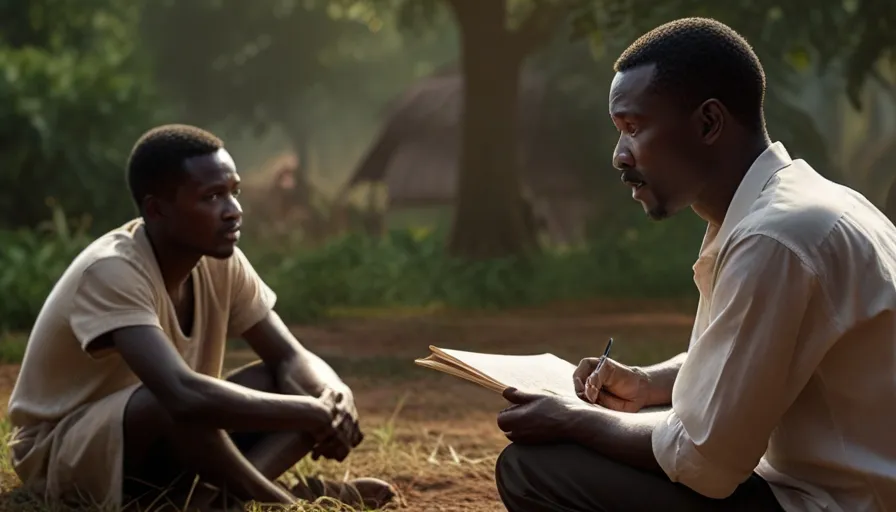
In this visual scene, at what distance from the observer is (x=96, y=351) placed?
4012 millimetres

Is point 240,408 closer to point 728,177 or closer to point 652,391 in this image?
point 652,391

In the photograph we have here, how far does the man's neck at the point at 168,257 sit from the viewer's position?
4234 millimetres

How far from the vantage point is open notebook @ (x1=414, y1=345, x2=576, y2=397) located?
3.09m

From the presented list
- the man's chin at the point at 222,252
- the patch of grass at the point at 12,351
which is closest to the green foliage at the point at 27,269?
the patch of grass at the point at 12,351

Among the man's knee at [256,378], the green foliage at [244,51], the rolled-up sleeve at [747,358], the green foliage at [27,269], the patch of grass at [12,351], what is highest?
the rolled-up sleeve at [747,358]

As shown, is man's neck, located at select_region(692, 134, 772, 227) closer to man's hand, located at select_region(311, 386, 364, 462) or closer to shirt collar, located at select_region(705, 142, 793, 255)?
shirt collar, located at select_region(705, 142, 793, 255)

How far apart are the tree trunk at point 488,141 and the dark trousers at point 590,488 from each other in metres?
11.6

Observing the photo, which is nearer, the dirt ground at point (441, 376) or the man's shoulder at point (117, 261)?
the man's shoulder at point (117, 261)

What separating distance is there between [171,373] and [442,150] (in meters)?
19.2

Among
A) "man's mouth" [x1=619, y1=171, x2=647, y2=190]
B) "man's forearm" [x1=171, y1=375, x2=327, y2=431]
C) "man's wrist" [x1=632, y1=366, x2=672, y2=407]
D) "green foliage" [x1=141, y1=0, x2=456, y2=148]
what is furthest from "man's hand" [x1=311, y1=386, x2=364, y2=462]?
"green foliage" [x1=141, y1=0, x2=456, y2=148]

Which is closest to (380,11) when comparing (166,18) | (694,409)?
(694,409)

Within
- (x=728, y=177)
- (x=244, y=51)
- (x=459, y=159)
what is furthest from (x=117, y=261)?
(x=244, y=51)

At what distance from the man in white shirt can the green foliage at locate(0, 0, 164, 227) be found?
11.7 metres

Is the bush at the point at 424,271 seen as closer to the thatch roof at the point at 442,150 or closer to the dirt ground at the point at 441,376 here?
the dirt ground at the point at 441,376
